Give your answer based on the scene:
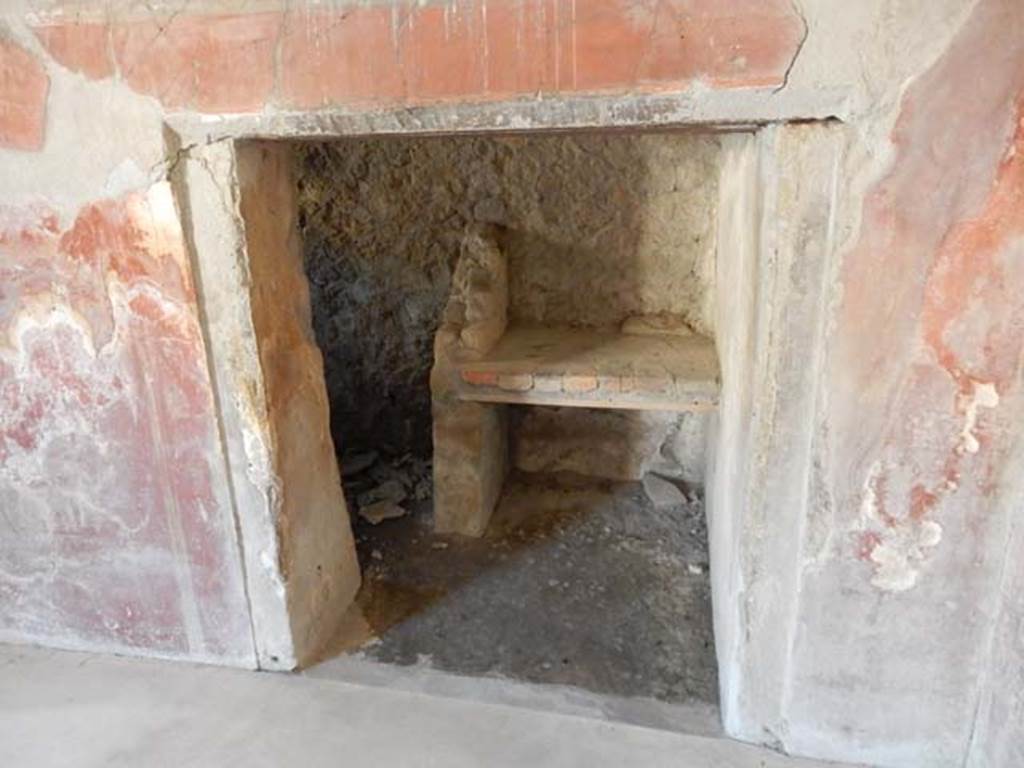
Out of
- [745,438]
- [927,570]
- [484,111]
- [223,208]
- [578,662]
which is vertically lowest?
[578,662]

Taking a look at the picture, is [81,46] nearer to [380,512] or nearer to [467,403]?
[467,403]

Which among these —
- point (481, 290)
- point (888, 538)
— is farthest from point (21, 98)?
point (888, 538)

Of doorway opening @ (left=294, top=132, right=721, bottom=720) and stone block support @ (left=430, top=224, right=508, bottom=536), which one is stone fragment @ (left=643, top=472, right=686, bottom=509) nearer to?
doorway opening @ (left=294, top=132, right=721, bottom=720)

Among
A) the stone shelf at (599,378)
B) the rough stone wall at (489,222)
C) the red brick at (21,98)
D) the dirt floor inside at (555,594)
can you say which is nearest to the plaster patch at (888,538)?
the dirt floor inside at (555,594)

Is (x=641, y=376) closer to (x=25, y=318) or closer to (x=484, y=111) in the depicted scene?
(x=484, y=111)

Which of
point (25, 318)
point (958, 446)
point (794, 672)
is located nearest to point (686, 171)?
point (958, 446)

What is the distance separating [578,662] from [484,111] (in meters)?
1.65

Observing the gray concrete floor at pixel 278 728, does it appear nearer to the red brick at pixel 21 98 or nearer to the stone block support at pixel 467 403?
the stone block support at pixel 467 403

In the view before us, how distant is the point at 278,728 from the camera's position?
6.63ft

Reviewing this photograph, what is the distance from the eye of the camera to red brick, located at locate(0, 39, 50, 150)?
1.77m

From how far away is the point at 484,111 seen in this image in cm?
160

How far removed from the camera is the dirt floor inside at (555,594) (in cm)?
231

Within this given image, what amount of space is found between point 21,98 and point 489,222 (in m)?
1.83

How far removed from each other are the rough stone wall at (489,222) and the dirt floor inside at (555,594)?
594 millimetres
